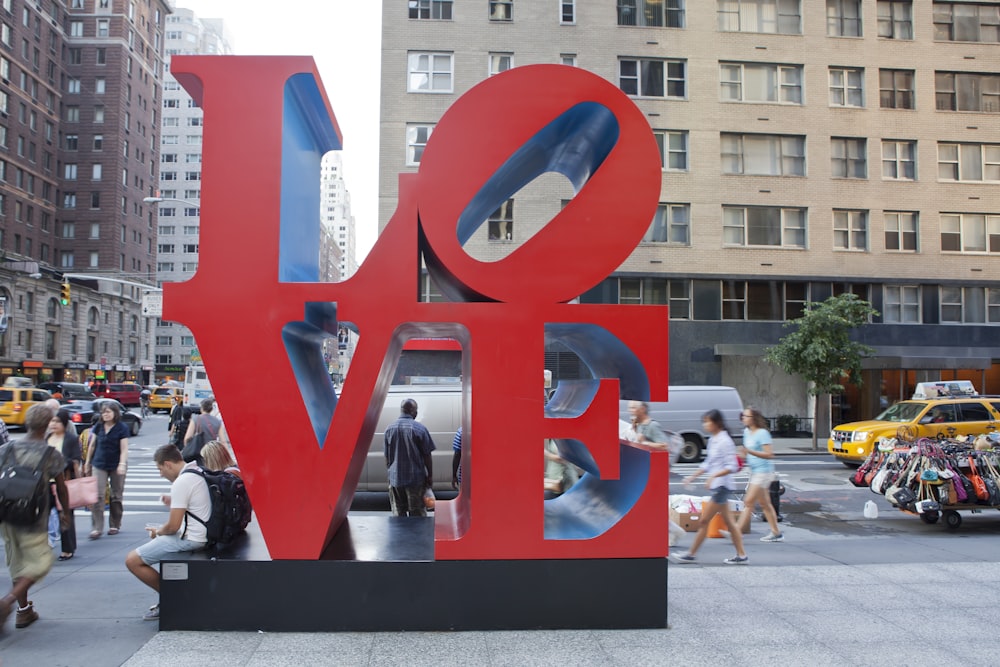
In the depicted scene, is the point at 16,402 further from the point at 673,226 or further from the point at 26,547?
the point at 673,226

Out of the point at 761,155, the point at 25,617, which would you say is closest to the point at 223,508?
the point at 25,617

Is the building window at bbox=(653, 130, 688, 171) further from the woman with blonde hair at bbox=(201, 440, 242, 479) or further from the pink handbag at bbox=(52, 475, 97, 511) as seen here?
the pink handbag at bbox=(52, 475, 97, 511)

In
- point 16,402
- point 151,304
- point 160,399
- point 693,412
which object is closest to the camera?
point 693,412

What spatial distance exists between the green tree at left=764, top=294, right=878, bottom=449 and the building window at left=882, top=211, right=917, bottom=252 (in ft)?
25.7

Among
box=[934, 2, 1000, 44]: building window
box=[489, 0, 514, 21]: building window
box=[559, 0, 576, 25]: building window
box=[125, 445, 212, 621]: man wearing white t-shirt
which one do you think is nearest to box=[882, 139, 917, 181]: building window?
box=[934, 2, 1000, 44]: building window

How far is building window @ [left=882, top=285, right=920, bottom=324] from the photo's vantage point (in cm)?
2981

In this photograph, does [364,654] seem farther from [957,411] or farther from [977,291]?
[977,291]

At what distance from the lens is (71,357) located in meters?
60.0

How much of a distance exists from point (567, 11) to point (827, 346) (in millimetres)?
17439

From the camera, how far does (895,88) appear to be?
30109 mm

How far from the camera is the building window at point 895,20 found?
1190 inches

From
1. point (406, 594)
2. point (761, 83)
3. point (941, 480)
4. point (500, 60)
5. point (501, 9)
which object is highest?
point (501, 9)

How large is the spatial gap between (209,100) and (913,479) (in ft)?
35.3

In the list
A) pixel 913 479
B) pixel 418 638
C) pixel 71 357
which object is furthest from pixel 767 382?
pixel 71 357
